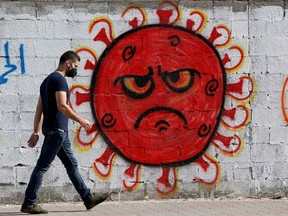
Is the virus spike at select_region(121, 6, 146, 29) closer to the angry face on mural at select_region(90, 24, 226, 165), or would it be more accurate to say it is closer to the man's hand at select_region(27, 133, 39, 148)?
the angry face on mural at select_region(90, 24, 226, 165)

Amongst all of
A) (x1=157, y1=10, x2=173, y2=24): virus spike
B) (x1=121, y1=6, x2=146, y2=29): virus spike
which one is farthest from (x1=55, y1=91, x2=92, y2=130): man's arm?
(x1=157, y1=10, x2=173, y2=24): virus spike

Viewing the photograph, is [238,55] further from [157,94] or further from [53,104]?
[53,104]

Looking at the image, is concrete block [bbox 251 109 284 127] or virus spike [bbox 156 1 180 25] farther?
concrete block [bbox 251 109 284 127]

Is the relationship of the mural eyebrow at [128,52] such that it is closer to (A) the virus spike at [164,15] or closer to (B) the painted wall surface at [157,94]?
(B) the painted wall surface at [157,94]

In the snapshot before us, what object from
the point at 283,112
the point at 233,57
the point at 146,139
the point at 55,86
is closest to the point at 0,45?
the point at 55,86

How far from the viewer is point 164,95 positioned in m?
8.34

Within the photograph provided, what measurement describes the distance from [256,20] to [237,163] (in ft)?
5.19

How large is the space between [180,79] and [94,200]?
1.68 m

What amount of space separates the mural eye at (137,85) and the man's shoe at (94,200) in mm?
1249

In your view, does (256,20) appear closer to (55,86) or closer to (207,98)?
(207,98)

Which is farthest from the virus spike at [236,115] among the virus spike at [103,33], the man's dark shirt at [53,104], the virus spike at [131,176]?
the man's dark shirt at [53,104]

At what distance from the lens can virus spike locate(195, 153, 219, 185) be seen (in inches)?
331

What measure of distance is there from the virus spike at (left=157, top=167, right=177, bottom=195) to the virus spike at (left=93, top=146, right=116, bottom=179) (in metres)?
0.56

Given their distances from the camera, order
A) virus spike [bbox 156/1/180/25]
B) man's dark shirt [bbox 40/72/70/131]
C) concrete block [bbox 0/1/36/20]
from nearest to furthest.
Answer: man's dark shirt [bbox 40/72/70/131], concrete block [bbox 0/1/36/20], virus spike [bbox 156/1/180/25]
